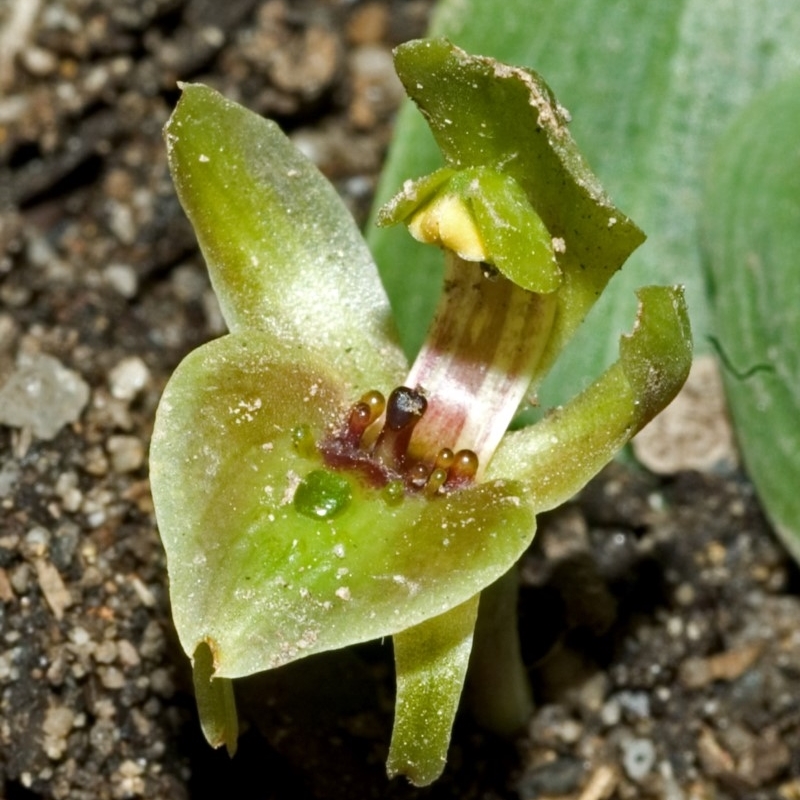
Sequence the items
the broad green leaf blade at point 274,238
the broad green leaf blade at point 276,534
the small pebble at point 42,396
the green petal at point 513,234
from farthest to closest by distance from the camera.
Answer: the small pebble at point 42,396 → the broad green leaf blade at point 274,238 → the green petal at point 513,234 → the broad green leaf blade at point 276,534

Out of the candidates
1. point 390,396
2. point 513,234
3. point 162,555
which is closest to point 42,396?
point 162,555

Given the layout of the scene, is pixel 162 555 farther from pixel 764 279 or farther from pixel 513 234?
pixel 764 279

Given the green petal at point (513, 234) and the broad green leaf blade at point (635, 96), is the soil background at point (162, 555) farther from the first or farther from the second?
the green petal at point (513, 234)

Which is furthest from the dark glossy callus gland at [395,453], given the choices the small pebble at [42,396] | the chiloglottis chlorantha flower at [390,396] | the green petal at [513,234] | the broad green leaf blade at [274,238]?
the small pebble at [42,396]

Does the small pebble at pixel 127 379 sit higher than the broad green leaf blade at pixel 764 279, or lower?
lower

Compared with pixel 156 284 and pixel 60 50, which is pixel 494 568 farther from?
pixel 60 50

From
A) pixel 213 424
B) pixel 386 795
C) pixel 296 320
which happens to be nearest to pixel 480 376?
pixel 296 320

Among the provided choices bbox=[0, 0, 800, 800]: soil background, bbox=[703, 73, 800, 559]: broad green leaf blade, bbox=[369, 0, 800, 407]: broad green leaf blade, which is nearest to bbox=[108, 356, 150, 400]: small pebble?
bbox=[0, 0, 800, 800]: soil background

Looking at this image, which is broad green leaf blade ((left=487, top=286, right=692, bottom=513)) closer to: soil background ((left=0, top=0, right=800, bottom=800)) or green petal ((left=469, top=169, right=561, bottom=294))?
green petal ((left=469, top=169, right=561, bottom=294))
